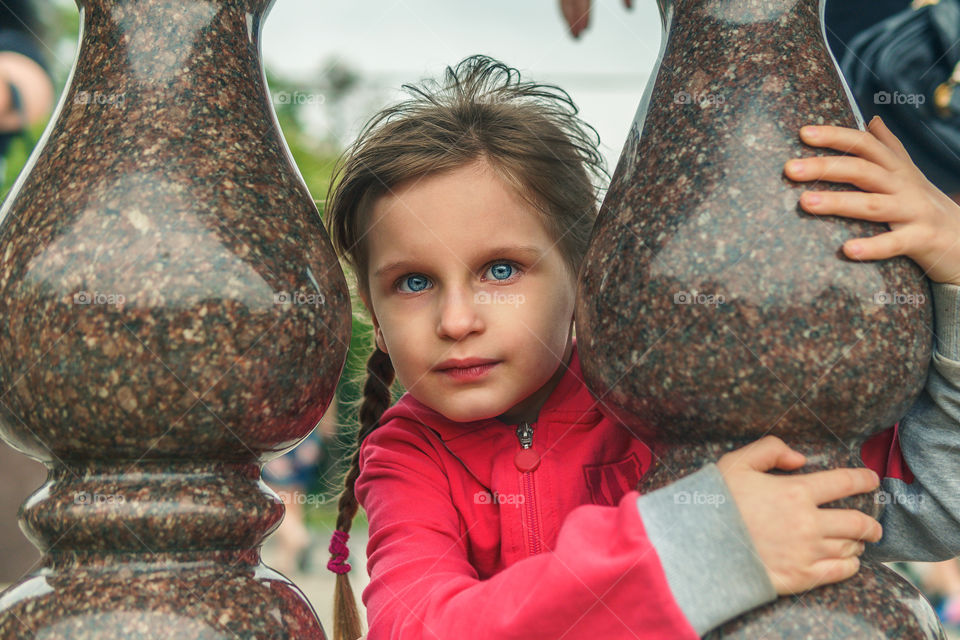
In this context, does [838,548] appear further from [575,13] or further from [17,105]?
[17,105]

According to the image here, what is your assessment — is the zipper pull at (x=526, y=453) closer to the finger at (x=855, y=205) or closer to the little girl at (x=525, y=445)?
the little girl at (x=525, y=445)

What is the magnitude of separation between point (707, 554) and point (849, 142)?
0.61 meters

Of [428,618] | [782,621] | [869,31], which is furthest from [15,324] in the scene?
[869,31]

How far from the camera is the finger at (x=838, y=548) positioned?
1.25 meters

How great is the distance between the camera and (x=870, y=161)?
53.9 inches

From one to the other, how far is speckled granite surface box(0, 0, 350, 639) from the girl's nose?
381 millimetres

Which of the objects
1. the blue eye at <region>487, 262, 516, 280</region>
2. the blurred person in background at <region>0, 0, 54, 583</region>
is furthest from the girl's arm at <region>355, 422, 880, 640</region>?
the blurred person in background at <region>0, 0, 54, 583</region>

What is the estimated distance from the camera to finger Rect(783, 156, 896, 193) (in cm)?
129

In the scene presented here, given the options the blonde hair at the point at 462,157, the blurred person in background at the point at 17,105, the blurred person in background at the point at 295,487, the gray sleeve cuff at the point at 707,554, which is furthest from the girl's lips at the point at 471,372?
the blurred person in background at the point at 295,487

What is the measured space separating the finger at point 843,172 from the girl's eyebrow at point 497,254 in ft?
2.43

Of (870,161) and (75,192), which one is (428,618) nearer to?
(75,192)

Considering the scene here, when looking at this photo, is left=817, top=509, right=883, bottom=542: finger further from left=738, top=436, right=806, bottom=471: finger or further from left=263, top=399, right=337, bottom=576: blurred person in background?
left=263, top=399, right=337, bottom=576: blurred person in background

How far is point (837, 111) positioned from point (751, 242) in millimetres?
276

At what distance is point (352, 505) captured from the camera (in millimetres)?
2307
